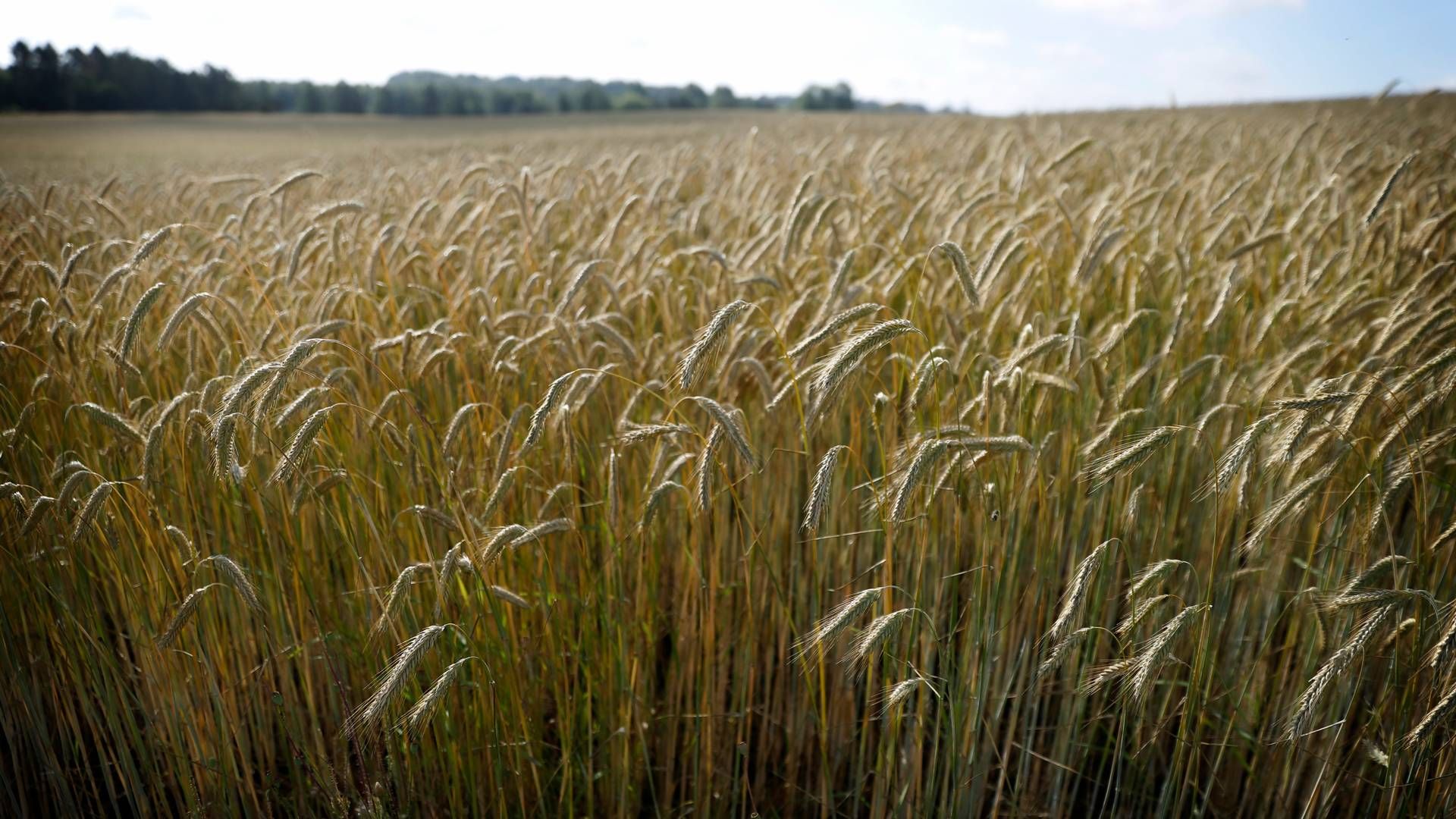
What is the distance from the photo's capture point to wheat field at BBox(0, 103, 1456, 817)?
163 cm

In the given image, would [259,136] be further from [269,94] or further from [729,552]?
[729,552]

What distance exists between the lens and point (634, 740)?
6.89 feet

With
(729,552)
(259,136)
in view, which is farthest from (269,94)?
(729,552)

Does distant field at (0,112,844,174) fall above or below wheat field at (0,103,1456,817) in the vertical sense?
above

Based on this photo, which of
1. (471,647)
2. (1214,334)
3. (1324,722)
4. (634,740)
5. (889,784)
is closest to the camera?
(471,647)

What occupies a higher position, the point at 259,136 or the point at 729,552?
the point at 259,136

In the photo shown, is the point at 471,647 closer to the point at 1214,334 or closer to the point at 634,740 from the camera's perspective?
the point at 634,740

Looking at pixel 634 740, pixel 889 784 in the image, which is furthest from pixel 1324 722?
pixel 634 740

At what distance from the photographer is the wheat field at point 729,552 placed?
163 cm

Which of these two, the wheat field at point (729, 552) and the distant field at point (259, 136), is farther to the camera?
the distant field at point (259, 136)

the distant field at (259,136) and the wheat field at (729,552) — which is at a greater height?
the distant field at (259,136)

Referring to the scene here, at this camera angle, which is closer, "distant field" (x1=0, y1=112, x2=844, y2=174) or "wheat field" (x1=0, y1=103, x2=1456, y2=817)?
"wheat field" (x1=0, y1=103, x2=1456, y2=817)

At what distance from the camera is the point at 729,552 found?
231 cm

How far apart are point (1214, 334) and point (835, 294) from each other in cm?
145
